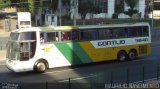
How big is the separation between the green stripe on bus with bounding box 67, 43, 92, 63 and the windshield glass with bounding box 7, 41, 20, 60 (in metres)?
3.85

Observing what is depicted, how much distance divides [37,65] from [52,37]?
2.15m

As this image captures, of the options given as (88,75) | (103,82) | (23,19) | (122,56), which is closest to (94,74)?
(103,82)

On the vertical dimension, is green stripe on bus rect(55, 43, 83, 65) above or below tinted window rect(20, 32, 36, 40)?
below

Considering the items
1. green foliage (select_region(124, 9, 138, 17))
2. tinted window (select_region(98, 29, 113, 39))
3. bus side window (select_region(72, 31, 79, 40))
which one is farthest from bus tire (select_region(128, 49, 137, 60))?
green foliage (select_region(124, 9, 138, 17))

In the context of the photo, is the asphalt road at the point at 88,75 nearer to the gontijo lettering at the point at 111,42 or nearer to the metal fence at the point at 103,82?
the metal fence at the point at 103,82

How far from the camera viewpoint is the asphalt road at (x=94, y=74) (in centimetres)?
2047

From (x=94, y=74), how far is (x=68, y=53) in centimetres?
671

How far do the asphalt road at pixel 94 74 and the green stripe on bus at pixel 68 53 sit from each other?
50 centimetres

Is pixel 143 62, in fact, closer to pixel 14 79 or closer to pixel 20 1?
pixel 14 79

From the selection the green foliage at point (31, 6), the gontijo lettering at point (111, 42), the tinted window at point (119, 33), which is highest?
the green foliage at point (31, 6)

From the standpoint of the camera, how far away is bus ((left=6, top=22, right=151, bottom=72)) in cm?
2533

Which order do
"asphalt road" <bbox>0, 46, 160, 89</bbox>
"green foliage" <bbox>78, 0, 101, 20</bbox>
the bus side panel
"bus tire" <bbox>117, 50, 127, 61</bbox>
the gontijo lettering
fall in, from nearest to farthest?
1. "asphalt road" <bbox>0, 46, 160, 89</bbox>
2. the bus side panel
3. the gontijo lettering
4. "bus tire" <bbox>117, 50, 127, 61</bbox>
5. "green foliage" <bbox>78, 0, 101, 20</bbox>

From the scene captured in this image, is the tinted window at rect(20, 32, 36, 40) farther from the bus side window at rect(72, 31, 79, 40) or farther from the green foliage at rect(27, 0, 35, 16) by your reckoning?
the green foliage at rect(27, 0, 35, 16)

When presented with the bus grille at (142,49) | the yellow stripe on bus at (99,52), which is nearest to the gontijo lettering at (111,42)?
the yellow stripe on bus at (99,52)
